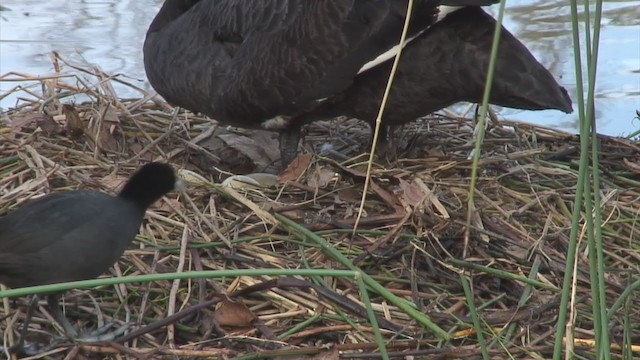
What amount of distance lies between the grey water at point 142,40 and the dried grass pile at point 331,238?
0.74 m

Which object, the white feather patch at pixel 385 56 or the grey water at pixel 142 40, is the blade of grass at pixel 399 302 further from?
the grey water at pixel 142 40

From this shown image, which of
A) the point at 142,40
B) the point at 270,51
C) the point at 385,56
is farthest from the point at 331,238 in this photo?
the point at 142,40

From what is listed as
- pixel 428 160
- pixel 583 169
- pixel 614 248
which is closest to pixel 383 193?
pixel 428 160

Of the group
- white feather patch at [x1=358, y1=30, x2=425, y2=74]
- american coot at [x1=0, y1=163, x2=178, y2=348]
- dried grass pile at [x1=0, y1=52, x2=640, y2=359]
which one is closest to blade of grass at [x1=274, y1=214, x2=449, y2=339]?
dried grass pile at [x1=0, y1=52, x2=640, y2=359]

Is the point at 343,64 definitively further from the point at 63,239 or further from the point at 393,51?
the point at 63,239

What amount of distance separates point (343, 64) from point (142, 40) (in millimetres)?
1841

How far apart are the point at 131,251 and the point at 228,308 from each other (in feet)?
1.19

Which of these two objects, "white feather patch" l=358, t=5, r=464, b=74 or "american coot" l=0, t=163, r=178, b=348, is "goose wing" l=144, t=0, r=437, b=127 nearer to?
"white feather patch" l=358, t=5, r=464, b=74

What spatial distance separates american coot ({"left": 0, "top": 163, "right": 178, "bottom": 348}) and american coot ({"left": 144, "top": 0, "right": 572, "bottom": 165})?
87cm

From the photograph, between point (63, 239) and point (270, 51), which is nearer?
point (63, 239)

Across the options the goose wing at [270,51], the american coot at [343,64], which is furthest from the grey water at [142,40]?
the american coot at [343,64]

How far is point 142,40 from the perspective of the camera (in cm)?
447

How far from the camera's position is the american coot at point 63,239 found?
2.01 meters

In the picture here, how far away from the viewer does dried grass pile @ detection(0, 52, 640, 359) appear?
6.93 feet
